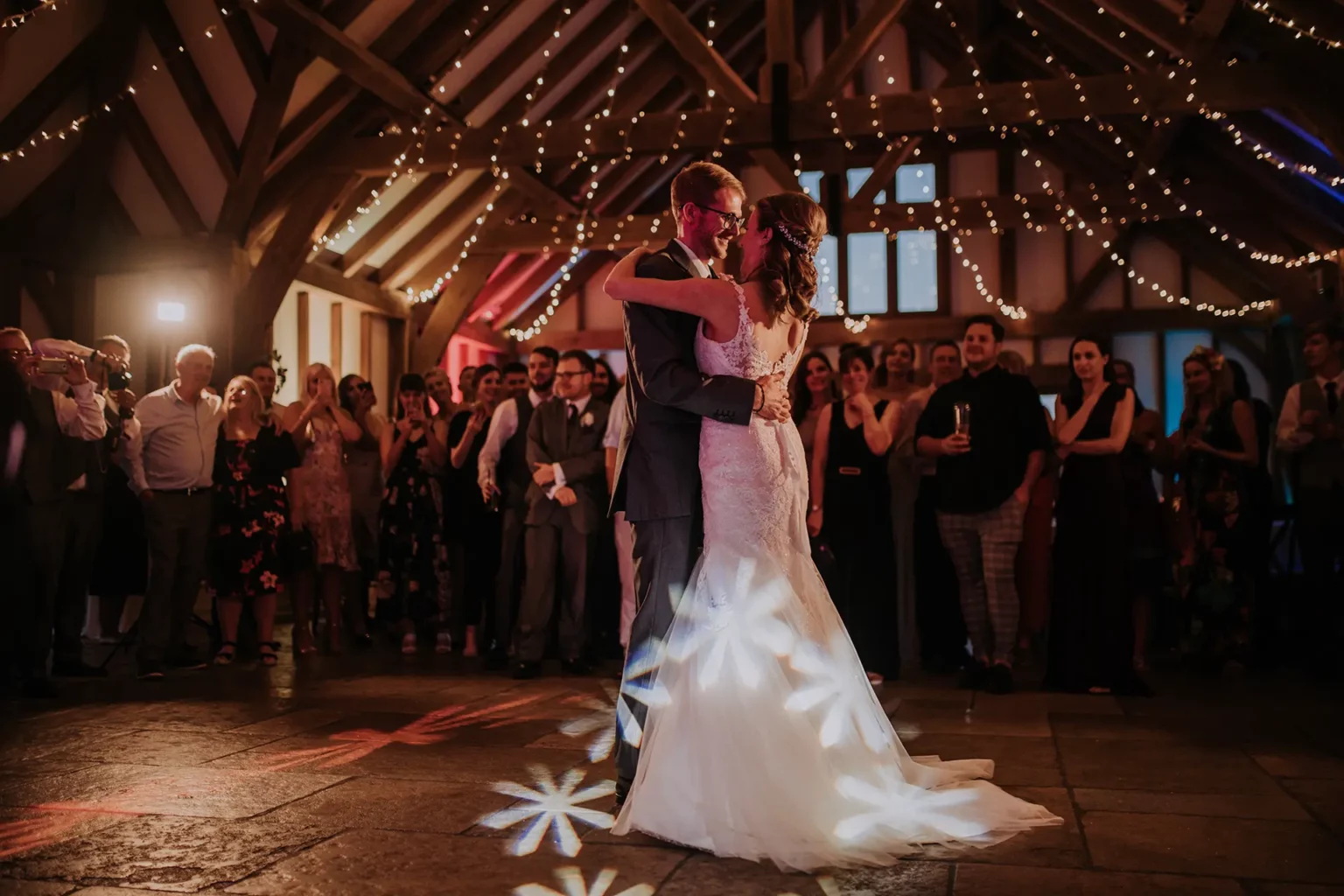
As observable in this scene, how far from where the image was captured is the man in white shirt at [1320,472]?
512 cm

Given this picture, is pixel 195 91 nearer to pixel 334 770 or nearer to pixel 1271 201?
pixel 334 770

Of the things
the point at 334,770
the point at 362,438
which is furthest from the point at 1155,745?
the point at 362,438

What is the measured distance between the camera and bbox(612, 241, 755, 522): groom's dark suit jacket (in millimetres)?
2588

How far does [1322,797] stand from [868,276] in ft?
41.2

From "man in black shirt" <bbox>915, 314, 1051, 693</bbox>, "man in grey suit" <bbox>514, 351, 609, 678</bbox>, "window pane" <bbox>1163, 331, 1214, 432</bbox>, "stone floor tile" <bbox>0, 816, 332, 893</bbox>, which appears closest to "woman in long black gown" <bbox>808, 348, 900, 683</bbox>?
"man in black shirt" <bbox>915, 314, 1051, 693</bbox>

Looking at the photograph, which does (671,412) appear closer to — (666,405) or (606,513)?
(666,405)

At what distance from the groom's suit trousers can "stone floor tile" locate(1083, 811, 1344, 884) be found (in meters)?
0.96

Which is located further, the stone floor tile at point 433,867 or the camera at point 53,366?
the camera at point 53,366

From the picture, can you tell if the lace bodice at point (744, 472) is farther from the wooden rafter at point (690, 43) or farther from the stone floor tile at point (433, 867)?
the wooden rafter at point (690, 43)

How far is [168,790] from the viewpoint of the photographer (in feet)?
9.41

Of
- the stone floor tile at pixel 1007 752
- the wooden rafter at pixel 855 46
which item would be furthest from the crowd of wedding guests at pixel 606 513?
the wooden rafter at pixel 855 46

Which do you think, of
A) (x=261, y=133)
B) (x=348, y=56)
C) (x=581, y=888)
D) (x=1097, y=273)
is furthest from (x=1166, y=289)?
(x=581, y=888)

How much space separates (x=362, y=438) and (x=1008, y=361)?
10.9ft

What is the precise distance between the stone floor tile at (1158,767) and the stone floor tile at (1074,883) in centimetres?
76
